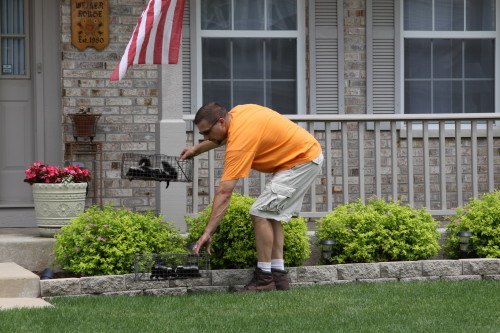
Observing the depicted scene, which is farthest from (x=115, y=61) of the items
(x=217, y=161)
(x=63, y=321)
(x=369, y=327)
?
(x=369, y=327)

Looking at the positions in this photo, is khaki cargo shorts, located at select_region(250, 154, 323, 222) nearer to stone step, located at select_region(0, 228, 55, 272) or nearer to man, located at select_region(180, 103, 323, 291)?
man, located at select_region(180, 103, 323, 291)

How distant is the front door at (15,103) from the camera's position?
9453 millimetres

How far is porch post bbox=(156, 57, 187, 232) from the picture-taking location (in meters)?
7.53

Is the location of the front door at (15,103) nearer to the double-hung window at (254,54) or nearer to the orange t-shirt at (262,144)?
the double-hung window at (254,54)

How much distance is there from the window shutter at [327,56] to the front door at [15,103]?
304 centimetres

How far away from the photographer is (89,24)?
9344 mm

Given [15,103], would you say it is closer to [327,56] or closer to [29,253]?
[29,253]

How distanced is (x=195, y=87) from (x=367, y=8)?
2.06m

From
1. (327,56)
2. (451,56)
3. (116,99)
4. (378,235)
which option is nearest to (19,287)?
(378,235)

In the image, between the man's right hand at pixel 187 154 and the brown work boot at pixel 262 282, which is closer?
the man's right hand at pixel 187 154

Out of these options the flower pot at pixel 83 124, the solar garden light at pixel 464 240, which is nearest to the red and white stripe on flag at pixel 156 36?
the flower pot at pixel 83 124

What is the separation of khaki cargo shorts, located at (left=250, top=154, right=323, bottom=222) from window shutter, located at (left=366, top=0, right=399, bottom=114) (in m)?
3.25

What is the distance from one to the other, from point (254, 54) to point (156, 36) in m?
2.62

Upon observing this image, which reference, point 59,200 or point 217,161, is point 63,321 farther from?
point 217,161
